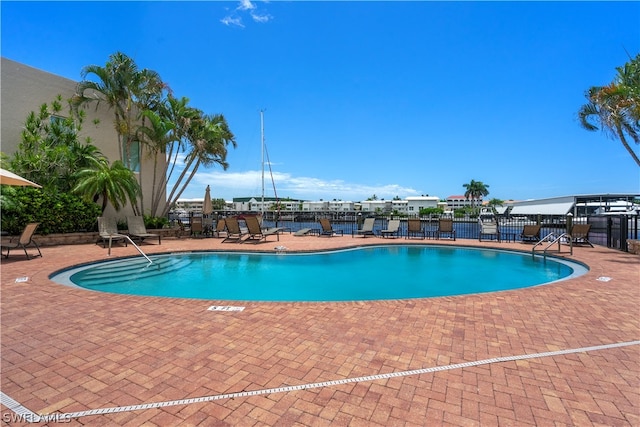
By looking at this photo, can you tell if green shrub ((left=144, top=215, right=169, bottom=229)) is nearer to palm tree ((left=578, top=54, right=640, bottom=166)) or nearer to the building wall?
the building wall

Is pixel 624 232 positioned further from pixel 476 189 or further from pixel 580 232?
pixel 476 189

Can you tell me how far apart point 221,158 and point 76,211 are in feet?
22.8

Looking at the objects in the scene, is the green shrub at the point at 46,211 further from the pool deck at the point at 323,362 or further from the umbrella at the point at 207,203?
the pool deck at the point at 323,362

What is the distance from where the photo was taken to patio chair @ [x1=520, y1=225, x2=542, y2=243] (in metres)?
12.1

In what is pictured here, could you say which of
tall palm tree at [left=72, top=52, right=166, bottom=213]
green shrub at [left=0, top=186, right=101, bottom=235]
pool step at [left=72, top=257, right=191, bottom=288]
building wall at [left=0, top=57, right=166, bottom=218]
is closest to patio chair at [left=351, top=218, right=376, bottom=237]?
pool step at [left=72, top=257, right=191, bottom=288]

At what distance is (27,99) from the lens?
11.4m

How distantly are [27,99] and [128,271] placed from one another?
8.89 metres

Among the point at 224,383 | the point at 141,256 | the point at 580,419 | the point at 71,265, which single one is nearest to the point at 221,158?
the point at 141,256

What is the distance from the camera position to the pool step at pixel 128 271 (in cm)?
690

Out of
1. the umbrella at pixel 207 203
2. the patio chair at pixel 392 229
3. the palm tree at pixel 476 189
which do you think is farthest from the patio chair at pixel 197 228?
the palm tree at pixel 476 189

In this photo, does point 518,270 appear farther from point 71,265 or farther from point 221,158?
point 221,158

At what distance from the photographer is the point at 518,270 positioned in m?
8.55

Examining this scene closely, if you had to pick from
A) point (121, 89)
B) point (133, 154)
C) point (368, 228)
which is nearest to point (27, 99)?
point (121, 89)

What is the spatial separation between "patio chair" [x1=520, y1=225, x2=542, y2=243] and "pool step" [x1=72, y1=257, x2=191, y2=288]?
1247cm
